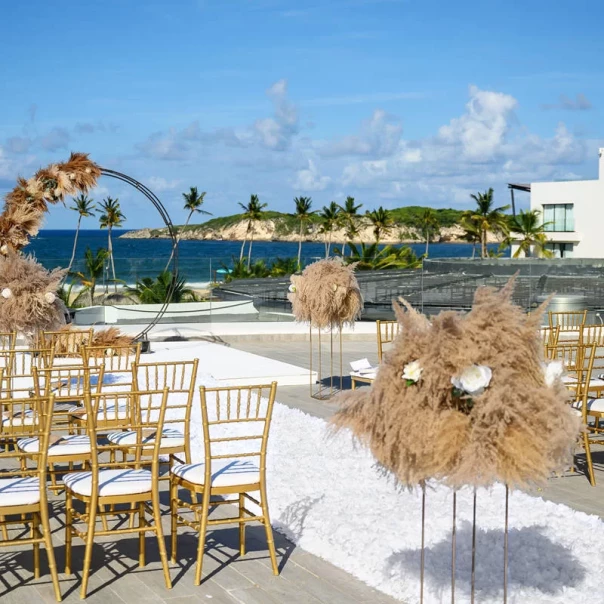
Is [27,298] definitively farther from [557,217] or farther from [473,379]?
[557,217]

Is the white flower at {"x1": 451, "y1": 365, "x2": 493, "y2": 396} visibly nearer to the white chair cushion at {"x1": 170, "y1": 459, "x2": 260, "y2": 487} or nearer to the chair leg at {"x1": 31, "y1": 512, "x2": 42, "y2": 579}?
the white chair cushion at {"x1": 170, "y1": 459, "x2": 260, "y2": 487}

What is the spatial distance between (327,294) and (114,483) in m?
5.59

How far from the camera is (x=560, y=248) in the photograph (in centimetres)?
5906

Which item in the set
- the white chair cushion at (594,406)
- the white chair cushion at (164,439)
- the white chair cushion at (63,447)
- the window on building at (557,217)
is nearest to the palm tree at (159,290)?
the white chair cushion at (594,406)

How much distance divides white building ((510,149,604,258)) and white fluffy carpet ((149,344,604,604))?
173 feet

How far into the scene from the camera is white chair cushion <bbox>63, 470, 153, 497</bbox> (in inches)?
197

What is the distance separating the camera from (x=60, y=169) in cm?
1300

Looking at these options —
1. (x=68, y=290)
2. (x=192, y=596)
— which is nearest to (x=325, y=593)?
(x=192, y=596)

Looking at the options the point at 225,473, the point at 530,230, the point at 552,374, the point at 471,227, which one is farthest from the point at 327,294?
the point at 471,227

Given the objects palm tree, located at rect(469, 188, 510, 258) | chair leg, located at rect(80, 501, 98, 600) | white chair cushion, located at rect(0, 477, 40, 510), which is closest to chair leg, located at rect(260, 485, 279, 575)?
chair leg, located at rect(80, 501, 98, 600)

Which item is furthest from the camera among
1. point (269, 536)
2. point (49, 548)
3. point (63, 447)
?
point (63, 447)

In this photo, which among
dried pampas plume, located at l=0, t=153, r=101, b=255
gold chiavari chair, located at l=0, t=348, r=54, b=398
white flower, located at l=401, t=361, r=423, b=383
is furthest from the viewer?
dried pampas plume, located at l=0, t=153, r=101, b=255

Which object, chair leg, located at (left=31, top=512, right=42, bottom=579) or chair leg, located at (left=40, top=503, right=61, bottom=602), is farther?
chair leg, located at (left=31, top=512, right=42, bottom=579)

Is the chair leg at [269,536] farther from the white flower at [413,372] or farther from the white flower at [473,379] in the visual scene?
the white flower at [473,379]
